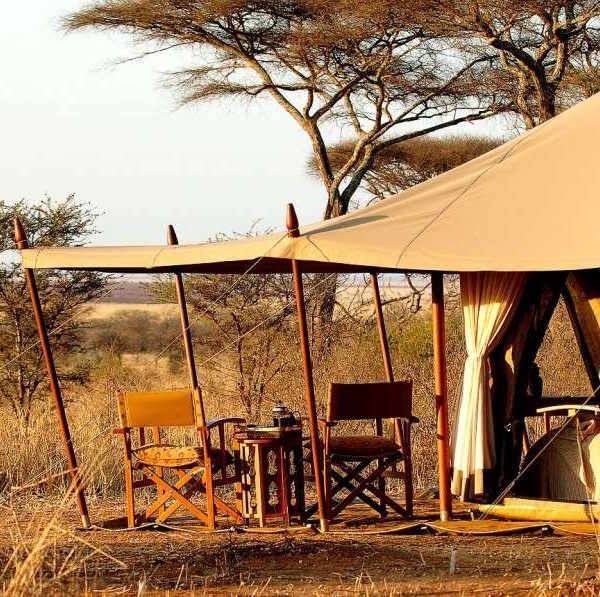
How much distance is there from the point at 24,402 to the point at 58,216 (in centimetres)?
231

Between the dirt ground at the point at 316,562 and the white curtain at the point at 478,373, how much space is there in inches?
17.1

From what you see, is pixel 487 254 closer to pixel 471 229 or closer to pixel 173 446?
pixel 471 229

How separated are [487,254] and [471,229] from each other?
31cm

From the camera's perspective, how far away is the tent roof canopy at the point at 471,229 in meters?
6.65

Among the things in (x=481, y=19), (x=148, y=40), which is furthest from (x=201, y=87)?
(x=481, y=19)

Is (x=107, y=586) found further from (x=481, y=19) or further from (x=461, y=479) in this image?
(x=481, y=19)

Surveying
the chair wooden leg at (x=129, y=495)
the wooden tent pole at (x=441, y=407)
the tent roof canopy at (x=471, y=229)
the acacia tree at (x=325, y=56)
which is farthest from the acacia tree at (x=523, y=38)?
the chair wooden leg at (x=129, y=495)

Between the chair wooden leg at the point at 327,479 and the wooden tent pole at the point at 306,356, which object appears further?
the chair wooden leg at the point at 327,479

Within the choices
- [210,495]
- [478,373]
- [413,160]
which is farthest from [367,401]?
[413,160]

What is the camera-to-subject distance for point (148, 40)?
53.4 feet

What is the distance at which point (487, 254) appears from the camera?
6652 millimetres

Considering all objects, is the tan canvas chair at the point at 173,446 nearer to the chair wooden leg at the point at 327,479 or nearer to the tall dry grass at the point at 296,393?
the tall dry grass at the point at 296,393

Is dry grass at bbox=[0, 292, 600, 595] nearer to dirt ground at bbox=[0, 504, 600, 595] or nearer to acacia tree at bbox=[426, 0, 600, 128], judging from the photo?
dirt ground at bbox=[0, 504, 600, 595]

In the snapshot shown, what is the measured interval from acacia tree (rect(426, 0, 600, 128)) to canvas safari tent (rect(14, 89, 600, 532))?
22.7 ft
